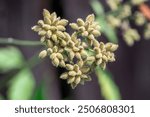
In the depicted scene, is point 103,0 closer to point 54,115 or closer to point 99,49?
point 54,115

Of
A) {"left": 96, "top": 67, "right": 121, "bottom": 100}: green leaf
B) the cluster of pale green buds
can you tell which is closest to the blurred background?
{"left": 96, "top": 67, "right": 121, "bottom": 100}: green leaf

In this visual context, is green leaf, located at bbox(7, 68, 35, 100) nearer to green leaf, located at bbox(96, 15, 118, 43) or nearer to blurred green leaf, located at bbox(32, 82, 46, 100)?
blurred green leaf, located at bbox(32, 82, 46, 100)

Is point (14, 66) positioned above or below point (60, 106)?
above

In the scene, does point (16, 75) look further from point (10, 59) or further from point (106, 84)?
point (106, 84)

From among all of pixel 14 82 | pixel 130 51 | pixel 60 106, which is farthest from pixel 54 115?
pixel 130 51

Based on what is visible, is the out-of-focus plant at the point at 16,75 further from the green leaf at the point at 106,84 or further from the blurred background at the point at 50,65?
the green leaf at the point at 106,84

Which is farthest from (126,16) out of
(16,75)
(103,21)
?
(16,75)

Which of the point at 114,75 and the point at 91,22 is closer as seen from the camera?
the point at 91,22

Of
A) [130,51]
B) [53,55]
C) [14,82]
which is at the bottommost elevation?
[53,55]
